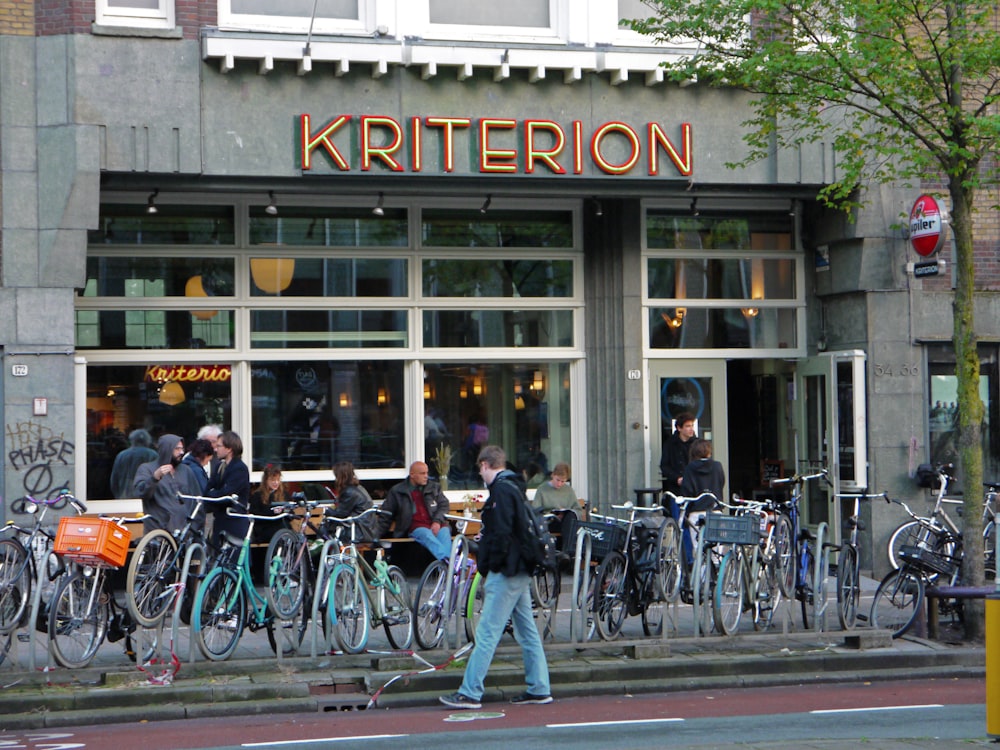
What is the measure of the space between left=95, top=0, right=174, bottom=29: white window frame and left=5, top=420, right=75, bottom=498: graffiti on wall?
14.3 ft

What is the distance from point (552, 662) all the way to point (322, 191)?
6.39 meters

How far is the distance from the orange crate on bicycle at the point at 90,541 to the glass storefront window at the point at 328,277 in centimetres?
577

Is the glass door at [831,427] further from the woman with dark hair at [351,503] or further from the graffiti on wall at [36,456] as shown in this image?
the graffiti on wall at [36,456]

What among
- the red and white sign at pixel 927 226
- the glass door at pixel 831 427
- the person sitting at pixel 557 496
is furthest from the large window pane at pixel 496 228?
the red and white sign at pixel 927 226

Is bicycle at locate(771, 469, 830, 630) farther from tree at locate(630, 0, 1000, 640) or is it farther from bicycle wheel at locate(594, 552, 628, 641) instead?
bicycle wheel at locate(594, 552, 628, 641)

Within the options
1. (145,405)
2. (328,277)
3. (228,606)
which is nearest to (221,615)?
(228,606)

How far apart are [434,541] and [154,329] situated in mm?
4924

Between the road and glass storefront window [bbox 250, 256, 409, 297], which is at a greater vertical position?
glass storefront window [bbox 250, 256, 409, 297]

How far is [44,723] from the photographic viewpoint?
375 inches

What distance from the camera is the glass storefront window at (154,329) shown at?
1541cm

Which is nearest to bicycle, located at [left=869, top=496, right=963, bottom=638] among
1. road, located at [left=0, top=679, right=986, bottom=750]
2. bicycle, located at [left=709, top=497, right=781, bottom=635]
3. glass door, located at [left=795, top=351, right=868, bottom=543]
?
bicycle, located at [left=709, top=497, right=781, bottom=635]

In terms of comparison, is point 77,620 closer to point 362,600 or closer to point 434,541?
point 362,600

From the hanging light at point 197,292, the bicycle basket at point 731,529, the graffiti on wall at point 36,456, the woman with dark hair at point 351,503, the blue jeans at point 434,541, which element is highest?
the hanging light at point 197,292

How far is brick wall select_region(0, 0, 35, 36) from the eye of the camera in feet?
46.8
